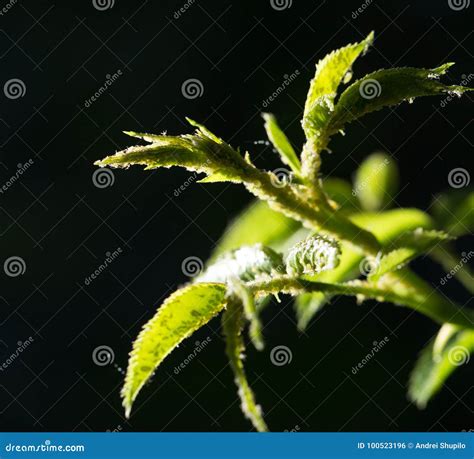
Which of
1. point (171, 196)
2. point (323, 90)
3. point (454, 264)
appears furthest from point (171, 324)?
point (171, 196)

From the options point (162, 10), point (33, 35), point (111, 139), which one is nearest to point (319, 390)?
point (111, 139)

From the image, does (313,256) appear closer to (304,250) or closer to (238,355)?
(304,250)

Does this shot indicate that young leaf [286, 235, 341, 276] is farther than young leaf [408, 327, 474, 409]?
No

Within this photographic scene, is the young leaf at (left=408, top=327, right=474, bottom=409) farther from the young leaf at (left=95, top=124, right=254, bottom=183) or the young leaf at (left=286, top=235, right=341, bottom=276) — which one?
the young leaf at (left=95, top=124, right=254, bottom=183)

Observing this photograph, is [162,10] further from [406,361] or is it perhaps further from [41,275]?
[406,361]

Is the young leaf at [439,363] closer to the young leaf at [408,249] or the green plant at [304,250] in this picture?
the green plant at [304,250]

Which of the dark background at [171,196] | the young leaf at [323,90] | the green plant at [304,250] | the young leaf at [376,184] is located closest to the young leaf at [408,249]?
the green plant at [304,250]

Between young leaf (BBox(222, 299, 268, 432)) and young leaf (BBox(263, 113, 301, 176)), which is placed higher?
young leaf (BBox(263, 113, 301, 176))

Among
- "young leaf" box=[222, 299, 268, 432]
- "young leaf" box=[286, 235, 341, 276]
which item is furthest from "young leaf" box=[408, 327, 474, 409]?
"young leaf" box=[222, 299, 268, 432]
